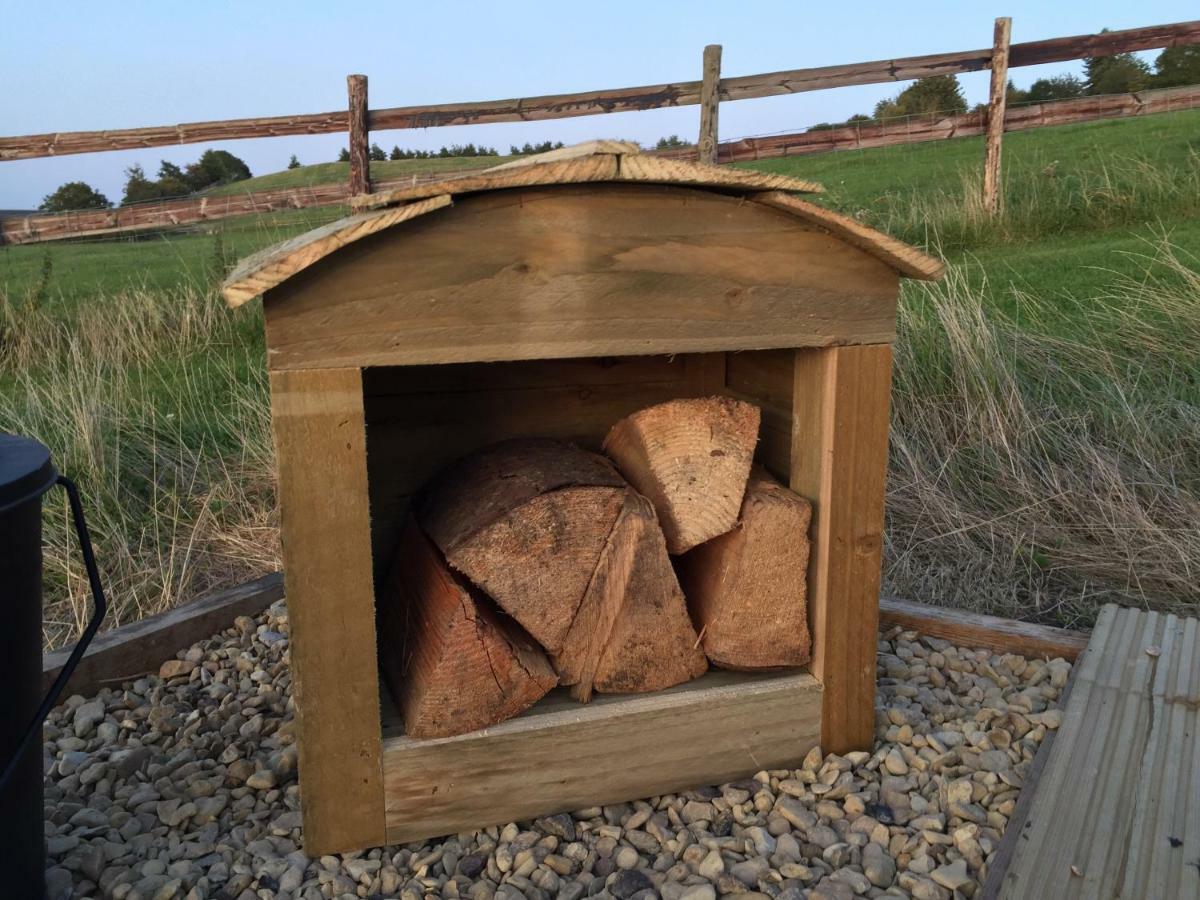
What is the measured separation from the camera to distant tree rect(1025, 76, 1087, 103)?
106 feet

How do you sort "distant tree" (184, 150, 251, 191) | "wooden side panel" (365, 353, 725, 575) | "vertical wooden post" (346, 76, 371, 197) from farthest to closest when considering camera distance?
"distant tree" (184, 150, 251, 191) → "vertical wooden post" (346, 76, 371, 197) → "wooden side panel" (365, 353, 725, 575)

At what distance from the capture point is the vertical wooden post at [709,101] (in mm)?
8555

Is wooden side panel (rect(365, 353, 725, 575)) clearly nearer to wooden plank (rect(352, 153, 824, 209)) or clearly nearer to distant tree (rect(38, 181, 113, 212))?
wooden plank (rect(352, 153, 824, 209))

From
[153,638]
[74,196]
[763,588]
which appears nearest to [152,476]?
[153,638]

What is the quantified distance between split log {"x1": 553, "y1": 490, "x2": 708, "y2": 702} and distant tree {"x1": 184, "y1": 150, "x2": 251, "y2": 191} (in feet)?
116

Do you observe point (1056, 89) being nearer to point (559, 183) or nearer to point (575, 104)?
point (575, 104)

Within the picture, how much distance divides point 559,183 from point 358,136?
297 inches

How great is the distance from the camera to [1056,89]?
35.2 meters

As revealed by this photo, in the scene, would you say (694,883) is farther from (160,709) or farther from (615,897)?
(160,709)

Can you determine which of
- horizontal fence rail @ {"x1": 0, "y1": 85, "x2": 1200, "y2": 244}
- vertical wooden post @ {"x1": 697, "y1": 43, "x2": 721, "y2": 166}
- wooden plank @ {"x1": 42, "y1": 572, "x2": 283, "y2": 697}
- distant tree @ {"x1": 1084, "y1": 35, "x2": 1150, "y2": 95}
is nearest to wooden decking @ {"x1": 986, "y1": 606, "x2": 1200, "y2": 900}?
wooden plank @ {"x1": 42, "y1": 572, "x2": 283, "y2": 697}

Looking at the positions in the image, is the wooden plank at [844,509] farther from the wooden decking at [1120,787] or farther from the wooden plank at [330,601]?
the wooden plank at [330,601]

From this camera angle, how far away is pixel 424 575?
225 cm

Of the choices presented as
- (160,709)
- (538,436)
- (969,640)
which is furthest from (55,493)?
(969,640)

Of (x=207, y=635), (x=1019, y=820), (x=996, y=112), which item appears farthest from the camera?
(x=996, y=112)
